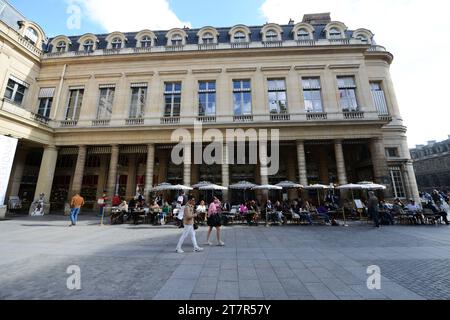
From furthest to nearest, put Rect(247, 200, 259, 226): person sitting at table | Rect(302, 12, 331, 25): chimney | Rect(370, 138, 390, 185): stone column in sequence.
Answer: Rect(302, 12, 331, 25): chimney → Rect(370, 138, 390, 185): stone column → Rect(247, 200, 259, 226): person sitting at table

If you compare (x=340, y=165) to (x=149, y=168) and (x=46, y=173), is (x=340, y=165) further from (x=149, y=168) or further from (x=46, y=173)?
(x=46, y=173)

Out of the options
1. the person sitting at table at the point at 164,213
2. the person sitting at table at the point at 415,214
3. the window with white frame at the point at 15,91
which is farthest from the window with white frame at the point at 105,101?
the person sitting at table at the point at 415,214

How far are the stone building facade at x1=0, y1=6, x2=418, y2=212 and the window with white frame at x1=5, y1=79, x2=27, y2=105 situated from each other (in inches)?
3.8

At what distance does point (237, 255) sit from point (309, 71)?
18.0 meters

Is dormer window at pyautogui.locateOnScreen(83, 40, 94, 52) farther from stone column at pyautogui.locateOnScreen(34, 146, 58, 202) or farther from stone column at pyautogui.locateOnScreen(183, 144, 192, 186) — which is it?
stone column at pyautogui.locateOnScreen(183, 144, 192, 186)

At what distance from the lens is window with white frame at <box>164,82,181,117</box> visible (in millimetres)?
18578

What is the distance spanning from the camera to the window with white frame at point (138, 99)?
61.8 ft

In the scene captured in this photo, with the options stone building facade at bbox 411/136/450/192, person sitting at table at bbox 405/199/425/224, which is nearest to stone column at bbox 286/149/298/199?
person sitting at table at bbox 405/199/425/224

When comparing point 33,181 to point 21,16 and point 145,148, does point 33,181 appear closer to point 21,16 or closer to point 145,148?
point 145,148

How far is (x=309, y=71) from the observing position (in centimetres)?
1853

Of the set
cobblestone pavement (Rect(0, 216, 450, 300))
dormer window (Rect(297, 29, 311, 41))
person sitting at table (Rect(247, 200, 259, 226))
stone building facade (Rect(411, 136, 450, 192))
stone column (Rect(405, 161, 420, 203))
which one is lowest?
cobblestone pavement (Rect(0, 216, 450, 300))

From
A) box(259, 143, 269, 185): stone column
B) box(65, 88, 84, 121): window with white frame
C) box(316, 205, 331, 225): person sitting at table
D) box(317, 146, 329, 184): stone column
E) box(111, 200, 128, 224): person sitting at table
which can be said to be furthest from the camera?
box(317, 146, 329, 184): stone column

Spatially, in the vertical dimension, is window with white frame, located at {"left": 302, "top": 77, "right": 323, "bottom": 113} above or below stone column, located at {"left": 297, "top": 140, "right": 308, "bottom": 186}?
above

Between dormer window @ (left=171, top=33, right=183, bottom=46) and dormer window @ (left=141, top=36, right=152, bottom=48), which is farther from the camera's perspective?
dormer window @ (left=141, top=36, right=152, bottom=48)
